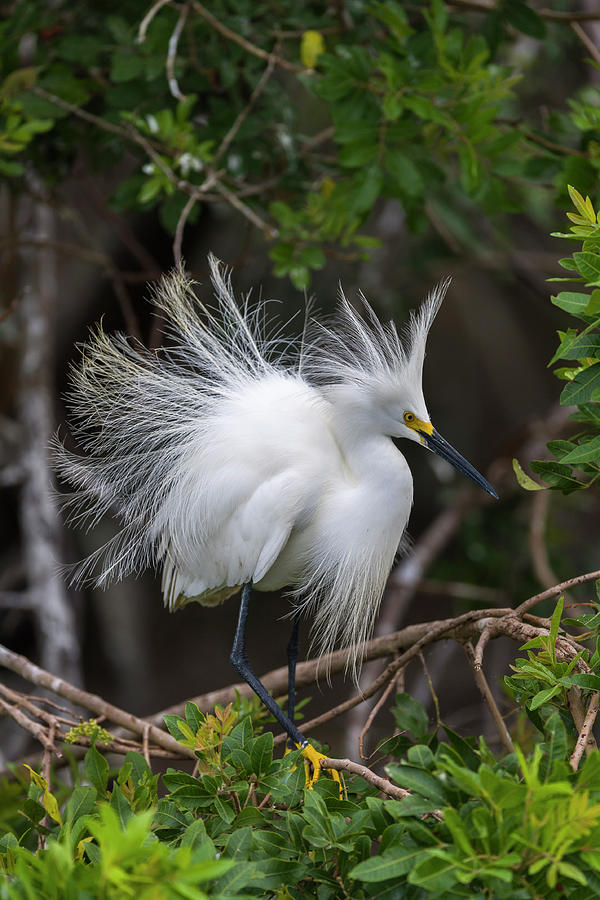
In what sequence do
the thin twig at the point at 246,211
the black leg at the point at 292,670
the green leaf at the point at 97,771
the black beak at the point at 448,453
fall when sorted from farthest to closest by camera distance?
the thin twig at the point at 246,211 → the black leg at the point at 292,670 → the black beak at the point at 448,453 → the green leaf at the point at 97,771

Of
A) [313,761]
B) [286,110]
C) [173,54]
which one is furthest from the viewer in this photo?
[286,110]

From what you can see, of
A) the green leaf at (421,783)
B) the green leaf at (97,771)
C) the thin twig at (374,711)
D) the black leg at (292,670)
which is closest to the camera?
the green leaf at (421,783)

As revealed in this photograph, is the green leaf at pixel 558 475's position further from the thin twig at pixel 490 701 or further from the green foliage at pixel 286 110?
the green foliage at pixel 286 110

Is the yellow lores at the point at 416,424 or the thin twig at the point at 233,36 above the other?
the thin twig at the point at 233,36

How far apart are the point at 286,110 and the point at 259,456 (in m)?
1.14

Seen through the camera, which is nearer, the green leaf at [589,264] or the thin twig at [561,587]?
the green leaf at [589,264]

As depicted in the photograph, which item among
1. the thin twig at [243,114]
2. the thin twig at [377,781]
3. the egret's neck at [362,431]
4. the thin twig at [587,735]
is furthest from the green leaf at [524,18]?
the thin twig at [377,781]

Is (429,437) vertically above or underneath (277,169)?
underneath

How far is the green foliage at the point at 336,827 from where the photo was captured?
91cm

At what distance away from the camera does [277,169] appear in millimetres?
2752

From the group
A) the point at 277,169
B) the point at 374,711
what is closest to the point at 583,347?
the point at 374,711

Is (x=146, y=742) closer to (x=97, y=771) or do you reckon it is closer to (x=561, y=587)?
(x=97, y=771)

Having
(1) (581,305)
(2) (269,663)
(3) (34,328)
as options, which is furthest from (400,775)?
(2) (269,663)

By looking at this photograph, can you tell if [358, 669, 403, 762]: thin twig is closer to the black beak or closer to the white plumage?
the white plumage
